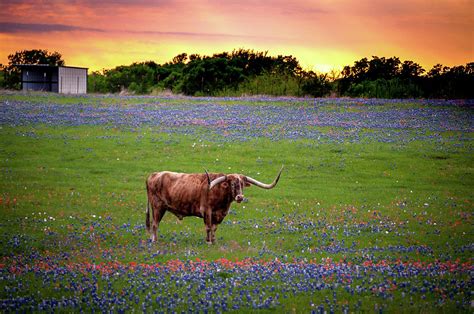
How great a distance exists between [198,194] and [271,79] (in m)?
51.5

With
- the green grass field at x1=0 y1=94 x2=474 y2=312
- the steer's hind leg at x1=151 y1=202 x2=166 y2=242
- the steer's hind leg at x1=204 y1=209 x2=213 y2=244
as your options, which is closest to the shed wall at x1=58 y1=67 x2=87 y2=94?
the green grass field at x1=0 y1=94 x2=474 y2=312

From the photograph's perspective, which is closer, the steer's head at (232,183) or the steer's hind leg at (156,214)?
the steer's head at (232,183)

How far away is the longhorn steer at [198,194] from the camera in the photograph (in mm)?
17828

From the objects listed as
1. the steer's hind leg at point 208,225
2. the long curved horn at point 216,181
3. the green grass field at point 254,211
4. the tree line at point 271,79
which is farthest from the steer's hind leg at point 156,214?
the tree line at point 271,79

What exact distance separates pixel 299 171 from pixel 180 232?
1339 centimetres

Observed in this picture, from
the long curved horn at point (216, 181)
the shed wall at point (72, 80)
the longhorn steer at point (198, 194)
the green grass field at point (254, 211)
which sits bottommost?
the green grass field at point (254, 211)

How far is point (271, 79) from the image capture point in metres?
68.6

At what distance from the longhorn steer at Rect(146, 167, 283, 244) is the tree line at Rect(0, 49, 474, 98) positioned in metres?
48.2

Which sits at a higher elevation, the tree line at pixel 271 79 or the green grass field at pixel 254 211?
the tree line at pixel 271 79

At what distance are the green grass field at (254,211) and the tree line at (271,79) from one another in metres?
20.8

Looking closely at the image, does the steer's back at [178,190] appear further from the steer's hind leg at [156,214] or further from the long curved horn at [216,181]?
the long curved horn at [216,181]

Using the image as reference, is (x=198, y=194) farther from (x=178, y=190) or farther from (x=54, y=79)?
(x=54, y=79)

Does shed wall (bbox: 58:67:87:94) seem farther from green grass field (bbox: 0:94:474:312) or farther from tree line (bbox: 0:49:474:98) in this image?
green grass field (bbox: 0:94:474:312)

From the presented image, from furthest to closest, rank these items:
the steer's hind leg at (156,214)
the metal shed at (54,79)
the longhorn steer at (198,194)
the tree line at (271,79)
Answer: the metal shed at (54,79) → the tree line at (271,79) → the steer's hind leg at (156,214) → the longhorn steer at (198,194)
